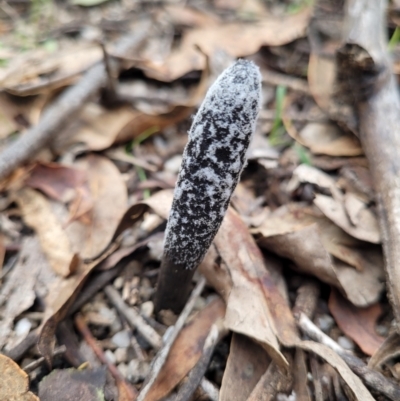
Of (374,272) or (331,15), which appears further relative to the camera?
(331,15)

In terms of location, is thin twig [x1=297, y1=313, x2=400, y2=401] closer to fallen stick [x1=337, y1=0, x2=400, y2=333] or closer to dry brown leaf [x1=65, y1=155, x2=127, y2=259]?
fallen stick [x1=337, y1=0, x2=400, y2=333]

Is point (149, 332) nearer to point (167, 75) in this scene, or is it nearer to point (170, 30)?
point (167, 75)

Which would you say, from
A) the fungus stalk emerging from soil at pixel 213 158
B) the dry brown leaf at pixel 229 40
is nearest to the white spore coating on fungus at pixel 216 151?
the fungus stalk emerging from soil at pixel 213 158

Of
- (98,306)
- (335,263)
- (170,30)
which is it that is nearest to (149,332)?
(98,306)

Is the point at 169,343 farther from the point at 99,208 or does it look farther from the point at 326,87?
the point at 326,87

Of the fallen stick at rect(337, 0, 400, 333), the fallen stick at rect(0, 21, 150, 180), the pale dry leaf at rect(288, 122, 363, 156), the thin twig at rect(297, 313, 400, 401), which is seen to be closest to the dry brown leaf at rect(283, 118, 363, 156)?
the pale dry leaf at rect(288, 122, 363, 156)

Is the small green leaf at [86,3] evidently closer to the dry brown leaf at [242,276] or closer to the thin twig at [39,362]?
the dry brown leaf at [242,276]

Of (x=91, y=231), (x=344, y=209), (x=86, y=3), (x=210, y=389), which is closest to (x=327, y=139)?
(x=344, y=209)
